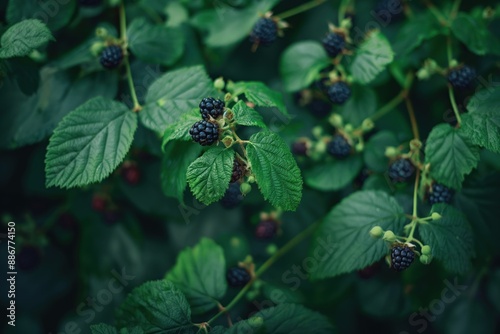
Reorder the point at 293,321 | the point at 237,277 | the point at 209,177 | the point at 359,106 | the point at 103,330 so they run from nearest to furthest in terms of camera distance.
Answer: the point at 209,177, the point at 103,330, the point at 293,321, the point at 237,277, the point at 359,106

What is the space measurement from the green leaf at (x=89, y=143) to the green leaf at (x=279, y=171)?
38 cm

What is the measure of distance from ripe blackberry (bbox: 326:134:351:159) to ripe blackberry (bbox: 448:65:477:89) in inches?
14.7

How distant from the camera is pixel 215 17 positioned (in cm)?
171

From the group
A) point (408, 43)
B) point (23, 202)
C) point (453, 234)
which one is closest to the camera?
point (453, 234)

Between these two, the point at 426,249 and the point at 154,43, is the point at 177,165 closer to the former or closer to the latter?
the point at 154,43

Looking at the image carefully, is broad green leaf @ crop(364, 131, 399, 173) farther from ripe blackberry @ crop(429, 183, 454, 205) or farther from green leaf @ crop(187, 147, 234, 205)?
green leaf @ crop(187, 147, 234, 205)

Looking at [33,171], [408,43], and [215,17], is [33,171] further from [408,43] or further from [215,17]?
[408,43]

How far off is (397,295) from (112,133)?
3.66ft

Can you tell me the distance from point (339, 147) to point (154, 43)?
69 cm

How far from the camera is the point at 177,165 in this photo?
124cm

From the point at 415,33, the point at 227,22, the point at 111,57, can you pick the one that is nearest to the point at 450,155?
the point at 415,33

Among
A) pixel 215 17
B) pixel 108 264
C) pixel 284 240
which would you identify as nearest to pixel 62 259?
pixel 108 264

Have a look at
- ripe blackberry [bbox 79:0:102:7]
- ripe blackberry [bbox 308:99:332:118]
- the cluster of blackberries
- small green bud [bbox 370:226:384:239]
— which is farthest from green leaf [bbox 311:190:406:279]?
ripe blackberry [bbox 79:0:102:7]

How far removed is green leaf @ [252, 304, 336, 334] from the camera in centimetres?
128
